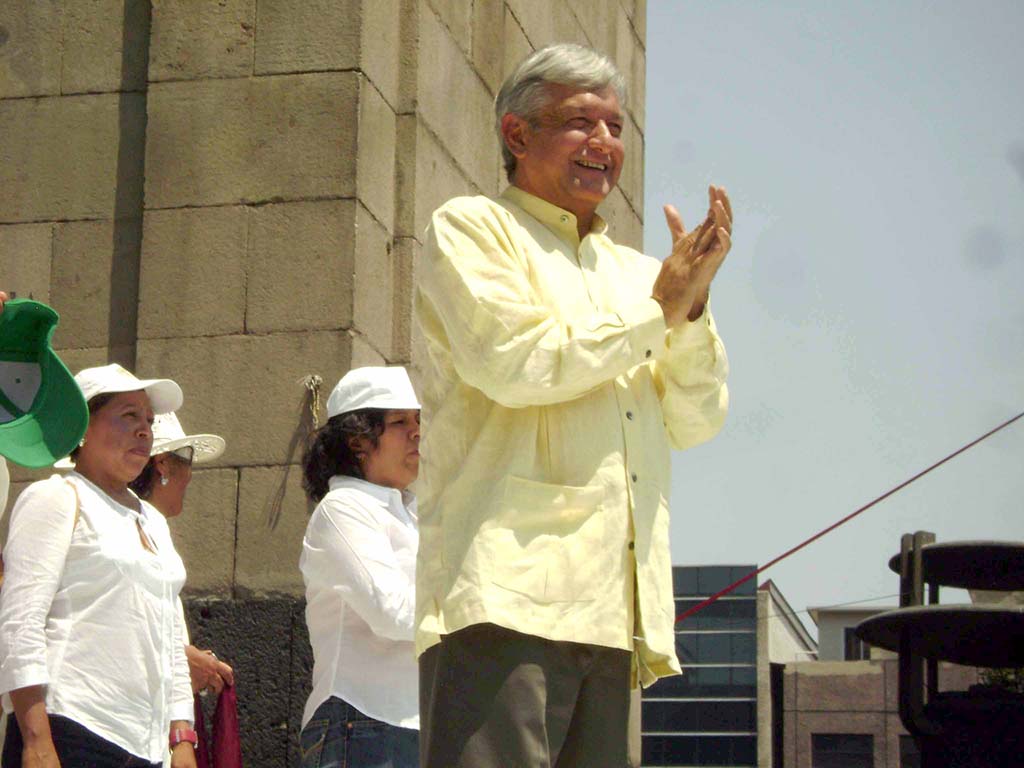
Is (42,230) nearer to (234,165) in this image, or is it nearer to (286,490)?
(234,165)

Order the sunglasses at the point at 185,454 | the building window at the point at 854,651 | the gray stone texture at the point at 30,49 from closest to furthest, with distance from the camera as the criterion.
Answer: the sunglasses at the point at 185,454, the gray stone texture at the point at 30,49, the building window at the point at 854,651

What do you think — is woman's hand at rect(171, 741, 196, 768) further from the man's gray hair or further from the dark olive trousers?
the man's gray hair

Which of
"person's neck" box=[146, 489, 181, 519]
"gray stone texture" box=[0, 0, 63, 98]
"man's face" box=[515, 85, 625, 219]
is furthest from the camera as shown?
"gray stone texture" box=[0, 0, 63, 98]

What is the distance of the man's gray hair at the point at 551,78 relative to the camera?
4.01 metres

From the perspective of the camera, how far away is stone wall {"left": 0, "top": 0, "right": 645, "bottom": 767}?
6.89 metres

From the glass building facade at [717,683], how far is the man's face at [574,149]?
32254 millimetres

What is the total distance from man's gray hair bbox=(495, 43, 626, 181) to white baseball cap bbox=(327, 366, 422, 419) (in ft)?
4.82

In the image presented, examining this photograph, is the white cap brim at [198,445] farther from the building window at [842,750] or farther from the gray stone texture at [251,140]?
the building window at [842,750]

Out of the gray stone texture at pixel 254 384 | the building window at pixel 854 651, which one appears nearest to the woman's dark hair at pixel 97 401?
the gray stone texture at pixel 254 384

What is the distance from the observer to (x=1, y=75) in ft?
25.1

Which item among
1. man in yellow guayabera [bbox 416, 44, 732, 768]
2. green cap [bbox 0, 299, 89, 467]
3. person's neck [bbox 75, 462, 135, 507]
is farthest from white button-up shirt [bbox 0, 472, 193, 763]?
man in yellow guayabera [bbox 416, 44, 732, 768]

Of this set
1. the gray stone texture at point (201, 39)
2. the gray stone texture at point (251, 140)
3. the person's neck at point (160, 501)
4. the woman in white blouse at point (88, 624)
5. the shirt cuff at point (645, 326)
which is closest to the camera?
the shirt cuff at point (645, 326)

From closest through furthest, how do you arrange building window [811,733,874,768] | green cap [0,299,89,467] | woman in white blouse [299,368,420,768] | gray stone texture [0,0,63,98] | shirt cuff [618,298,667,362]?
shirt cuff [618,298,667,362] → green cap [0,299,89,467] → woman in white blouse [299,368,420,768] → gray stone texture [0,0,63,98] → building window [811,733,874,768]

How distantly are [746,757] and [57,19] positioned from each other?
1202 inches
